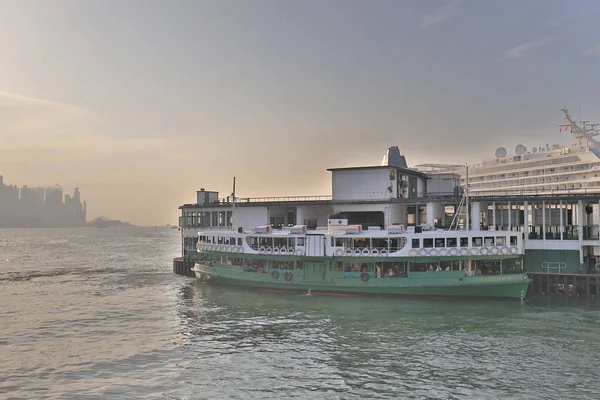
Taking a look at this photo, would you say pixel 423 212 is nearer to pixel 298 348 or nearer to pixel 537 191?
pixel 298 348

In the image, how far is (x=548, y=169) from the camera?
9575cm

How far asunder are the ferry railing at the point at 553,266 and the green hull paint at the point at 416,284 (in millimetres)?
6614

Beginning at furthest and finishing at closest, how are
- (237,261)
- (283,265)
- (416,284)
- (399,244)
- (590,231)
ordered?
(237,261)
(283,265)
(590,231)
(399,244)
(416,284)

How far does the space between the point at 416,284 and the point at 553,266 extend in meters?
13.7

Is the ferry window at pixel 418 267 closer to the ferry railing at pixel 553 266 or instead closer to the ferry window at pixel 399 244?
the ferry window at pixel 399 244

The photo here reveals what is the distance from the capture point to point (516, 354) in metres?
22.7

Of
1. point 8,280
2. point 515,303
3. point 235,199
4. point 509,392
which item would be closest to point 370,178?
point 235,199

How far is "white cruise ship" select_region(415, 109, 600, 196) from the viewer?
284ft

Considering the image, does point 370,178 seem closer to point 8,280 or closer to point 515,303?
point 515,303

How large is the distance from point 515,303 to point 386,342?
1540 centimetres

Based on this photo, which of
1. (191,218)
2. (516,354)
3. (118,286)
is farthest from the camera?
(191,218)

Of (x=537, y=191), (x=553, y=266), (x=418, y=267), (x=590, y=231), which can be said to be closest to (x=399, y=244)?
(x=418, y=267)

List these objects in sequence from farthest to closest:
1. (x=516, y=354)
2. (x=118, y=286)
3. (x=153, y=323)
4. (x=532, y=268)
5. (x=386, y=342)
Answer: (x=118, y=286) → (x=532, y=268) → (x=153, y=323) → (x=386, y=342) → (x=516, y=354)

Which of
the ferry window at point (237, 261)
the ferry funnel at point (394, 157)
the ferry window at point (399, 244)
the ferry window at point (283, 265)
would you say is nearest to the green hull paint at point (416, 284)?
the ferry window at point (283, 265)
